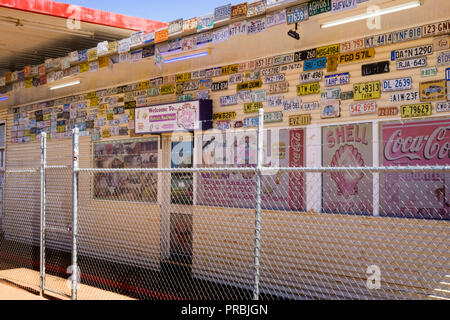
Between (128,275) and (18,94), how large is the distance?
7385 mm

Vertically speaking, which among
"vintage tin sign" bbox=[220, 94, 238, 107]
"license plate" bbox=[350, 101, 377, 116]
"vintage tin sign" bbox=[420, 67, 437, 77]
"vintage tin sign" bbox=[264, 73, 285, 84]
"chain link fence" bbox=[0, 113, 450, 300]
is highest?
"vintage tin sign" bbox=[264, 73, 285, 84]

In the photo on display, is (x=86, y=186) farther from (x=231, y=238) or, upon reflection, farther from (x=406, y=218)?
(x=406, y=218)

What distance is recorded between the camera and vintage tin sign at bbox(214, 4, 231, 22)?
23.7 ft

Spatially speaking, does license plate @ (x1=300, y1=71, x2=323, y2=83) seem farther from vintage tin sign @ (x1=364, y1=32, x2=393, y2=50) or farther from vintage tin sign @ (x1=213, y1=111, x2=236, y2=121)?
vintage tin sign @ (x1=213, y1=111, x2=236, y2=121)

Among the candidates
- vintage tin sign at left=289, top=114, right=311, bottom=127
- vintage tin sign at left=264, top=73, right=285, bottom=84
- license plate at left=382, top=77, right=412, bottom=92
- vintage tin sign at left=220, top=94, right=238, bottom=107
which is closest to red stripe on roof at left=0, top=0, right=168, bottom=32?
vintage tin sign at left=220, top=94, right=238, bottom=107

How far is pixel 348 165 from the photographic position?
6.48 metres

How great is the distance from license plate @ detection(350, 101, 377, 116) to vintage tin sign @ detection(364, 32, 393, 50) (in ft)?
2.67

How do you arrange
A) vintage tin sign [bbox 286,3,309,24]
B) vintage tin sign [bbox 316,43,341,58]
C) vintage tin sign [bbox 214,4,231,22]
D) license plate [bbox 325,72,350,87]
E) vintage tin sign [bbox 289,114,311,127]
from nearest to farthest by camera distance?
1. vintage tin sign [bbox 286,3,309,24]
2. license plate [bbox 325,72,350,87]
3. vintage tin sign [bbox 316,43,341,58]
4. vintage tin sign [bbox 289,114,311,127]
5. vintage tin sign [bbox 214,4,231,22]

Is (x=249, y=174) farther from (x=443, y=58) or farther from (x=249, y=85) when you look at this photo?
(x=443, y=58)

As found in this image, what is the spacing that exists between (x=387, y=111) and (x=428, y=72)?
2.30ft

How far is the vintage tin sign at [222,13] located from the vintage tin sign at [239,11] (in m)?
0.08

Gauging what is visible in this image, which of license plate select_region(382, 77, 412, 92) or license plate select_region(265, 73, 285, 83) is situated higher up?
license plate select_region(265, 73, 285, 83)

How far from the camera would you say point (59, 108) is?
1175cm

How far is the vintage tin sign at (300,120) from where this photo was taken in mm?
6959
